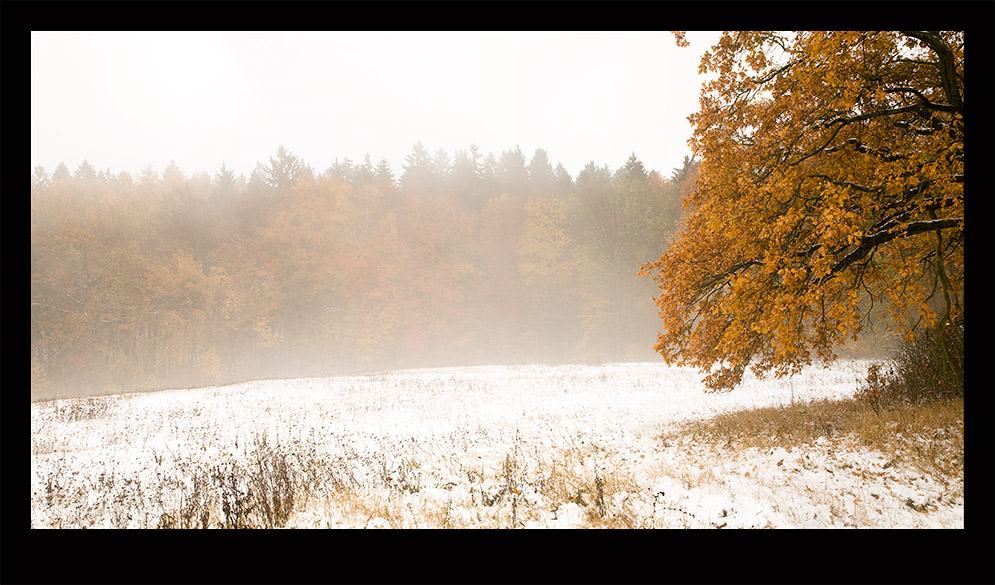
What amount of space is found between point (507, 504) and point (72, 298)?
36.3 meters

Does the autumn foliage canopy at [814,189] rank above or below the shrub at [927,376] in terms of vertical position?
above

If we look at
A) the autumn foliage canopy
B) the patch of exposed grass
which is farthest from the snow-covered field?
the autumn foliage canopy

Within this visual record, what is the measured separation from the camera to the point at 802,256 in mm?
6848

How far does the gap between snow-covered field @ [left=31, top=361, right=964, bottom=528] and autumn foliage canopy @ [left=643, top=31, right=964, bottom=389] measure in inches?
82.4

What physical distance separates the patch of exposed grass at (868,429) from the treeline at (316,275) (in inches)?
1126

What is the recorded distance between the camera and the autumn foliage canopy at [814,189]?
6.34 metres

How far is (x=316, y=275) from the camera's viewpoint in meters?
37.7

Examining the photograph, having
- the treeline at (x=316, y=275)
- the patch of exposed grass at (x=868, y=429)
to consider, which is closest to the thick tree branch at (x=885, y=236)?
the patch of exposed grass at (x=868, y=429)

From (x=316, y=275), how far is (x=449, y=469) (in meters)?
33.5

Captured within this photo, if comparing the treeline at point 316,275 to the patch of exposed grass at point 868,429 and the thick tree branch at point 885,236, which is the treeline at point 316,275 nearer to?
the patch of exposed grass at point 868,429

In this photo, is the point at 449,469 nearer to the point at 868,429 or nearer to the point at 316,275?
the point at 868,429

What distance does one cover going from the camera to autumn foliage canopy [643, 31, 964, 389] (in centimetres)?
634
